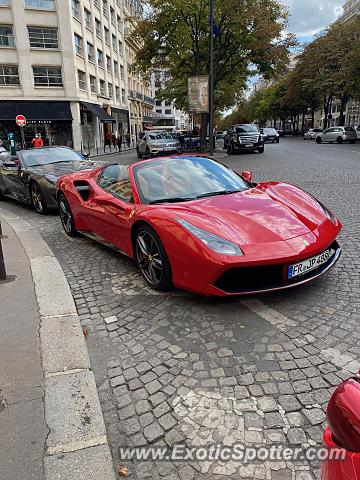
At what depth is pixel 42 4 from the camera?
31.1 m

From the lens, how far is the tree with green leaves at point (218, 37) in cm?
2016

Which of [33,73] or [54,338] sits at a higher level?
[33,73]

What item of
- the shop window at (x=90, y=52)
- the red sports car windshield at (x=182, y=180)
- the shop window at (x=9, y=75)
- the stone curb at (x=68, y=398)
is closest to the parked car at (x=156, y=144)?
the shop window at (x=9, y=75)

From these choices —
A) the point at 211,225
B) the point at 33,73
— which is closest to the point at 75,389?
the point at 211,225

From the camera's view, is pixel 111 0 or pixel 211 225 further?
pixel 111 0

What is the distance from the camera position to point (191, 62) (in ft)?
83.5

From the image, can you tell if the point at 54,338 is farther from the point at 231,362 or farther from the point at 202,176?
the point at 202,176

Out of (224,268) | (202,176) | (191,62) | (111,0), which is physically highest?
(111,0)

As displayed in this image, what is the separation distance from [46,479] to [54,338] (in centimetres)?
130

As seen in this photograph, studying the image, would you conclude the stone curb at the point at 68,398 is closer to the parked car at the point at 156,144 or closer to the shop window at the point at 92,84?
the parked car at the point at 156,144

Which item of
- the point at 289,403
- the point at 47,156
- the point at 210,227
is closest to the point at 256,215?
the point at 210,227

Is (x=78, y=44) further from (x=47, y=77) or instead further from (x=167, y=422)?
(x=167, y=422)

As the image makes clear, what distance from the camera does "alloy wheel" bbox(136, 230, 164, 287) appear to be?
362 cm

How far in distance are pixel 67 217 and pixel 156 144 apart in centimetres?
1768
